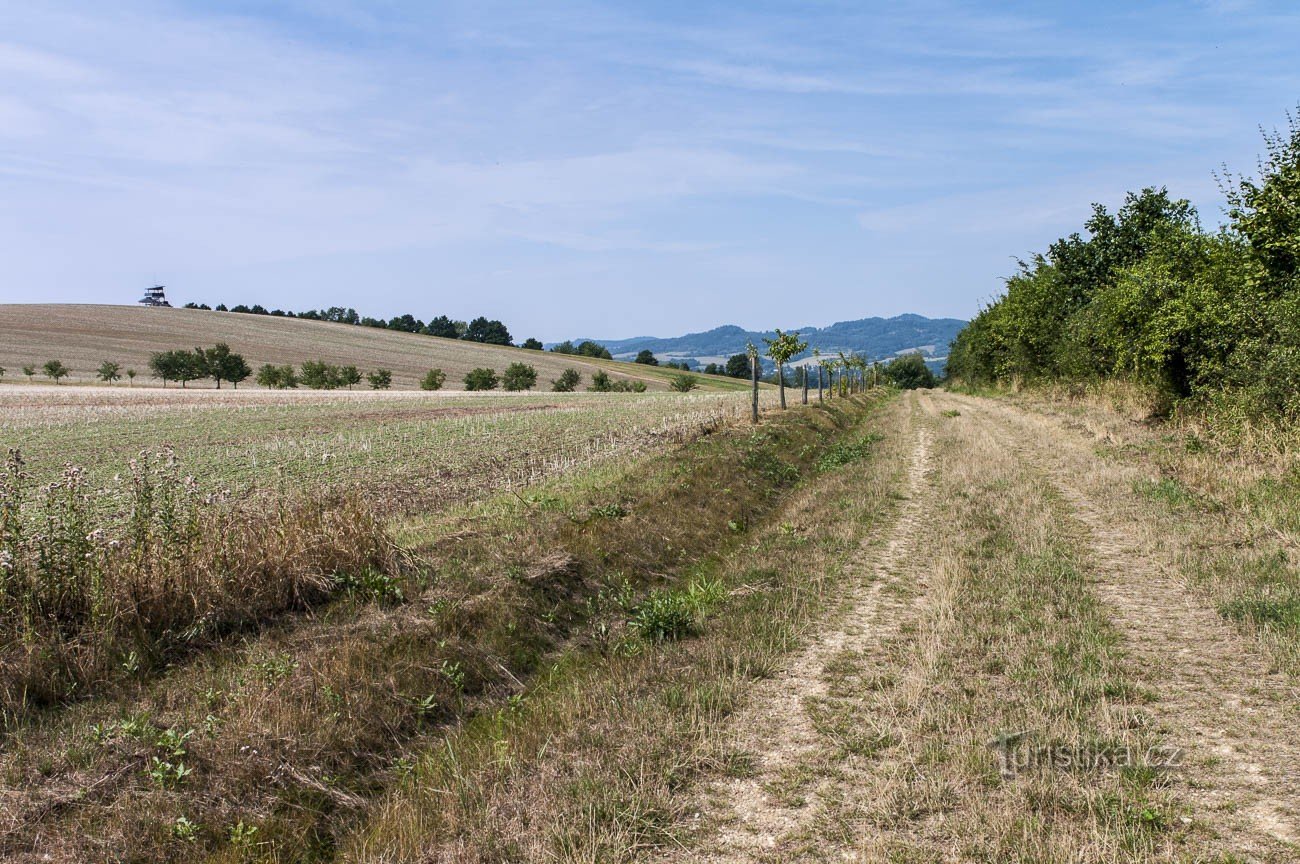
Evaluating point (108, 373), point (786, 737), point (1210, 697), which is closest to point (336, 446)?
point (786, 737)

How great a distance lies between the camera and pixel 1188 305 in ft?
72.9

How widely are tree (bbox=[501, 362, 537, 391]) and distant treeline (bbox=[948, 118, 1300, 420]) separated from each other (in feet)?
244

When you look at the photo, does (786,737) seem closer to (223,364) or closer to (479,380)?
(479,380)

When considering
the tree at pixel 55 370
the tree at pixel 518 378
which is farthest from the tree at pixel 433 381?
the tree at pixel 55 370

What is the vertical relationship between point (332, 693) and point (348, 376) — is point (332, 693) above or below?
below

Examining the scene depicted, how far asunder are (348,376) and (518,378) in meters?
23.0

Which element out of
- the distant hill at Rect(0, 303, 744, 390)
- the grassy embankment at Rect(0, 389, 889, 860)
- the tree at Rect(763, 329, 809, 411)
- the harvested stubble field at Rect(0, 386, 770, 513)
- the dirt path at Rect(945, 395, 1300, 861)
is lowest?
the grassy embankment at Rect(0, 389, 889, 860)

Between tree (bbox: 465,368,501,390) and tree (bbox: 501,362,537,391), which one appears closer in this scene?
tree (bbox: 465,368,501,390)

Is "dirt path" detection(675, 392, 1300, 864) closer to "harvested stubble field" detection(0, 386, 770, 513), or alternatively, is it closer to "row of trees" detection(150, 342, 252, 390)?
"harvested stubble field" detection(0, 386, 770, 513)

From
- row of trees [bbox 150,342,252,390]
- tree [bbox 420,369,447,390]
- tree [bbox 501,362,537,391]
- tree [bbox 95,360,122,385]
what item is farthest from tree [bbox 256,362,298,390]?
tree [bbox 501,362,537,391]

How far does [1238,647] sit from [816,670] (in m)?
3.69

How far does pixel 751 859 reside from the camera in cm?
411

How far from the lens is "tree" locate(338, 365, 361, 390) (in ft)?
337

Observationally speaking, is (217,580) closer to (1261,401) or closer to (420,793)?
(420,793)
